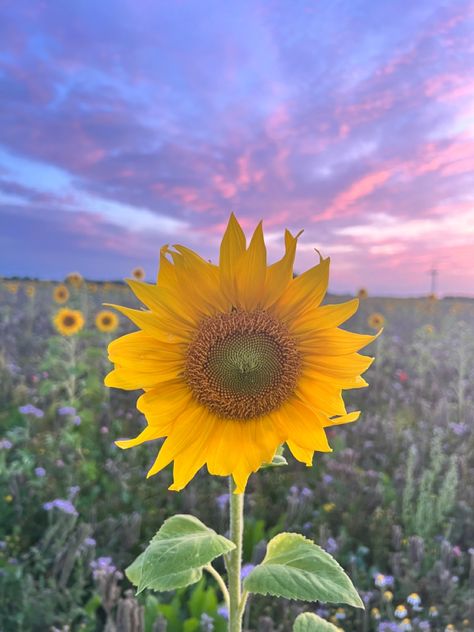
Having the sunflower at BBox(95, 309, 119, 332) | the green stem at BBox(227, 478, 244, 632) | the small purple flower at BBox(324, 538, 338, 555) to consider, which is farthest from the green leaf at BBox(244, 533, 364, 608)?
the sunflower at BBox(95, 309, 119, 332)

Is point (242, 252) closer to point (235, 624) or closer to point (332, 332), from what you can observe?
point (332, 332)

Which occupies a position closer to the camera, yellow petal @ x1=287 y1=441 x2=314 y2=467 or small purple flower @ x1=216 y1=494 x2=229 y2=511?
yellow petal @ x1=287 y1=441 x2=314 y2=467

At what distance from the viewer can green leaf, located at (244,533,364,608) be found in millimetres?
1273

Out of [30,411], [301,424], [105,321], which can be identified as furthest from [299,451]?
[105,321]

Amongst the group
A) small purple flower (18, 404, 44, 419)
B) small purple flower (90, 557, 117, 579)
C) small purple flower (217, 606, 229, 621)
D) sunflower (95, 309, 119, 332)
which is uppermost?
sunflower (95, 309, 119, 332)

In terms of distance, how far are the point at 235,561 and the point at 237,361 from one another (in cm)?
54

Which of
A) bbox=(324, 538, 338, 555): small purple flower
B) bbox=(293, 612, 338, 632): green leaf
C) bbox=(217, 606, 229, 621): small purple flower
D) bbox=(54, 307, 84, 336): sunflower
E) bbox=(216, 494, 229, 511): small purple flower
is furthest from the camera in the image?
→ bbox=(54, 307, 84, 336): sunflower

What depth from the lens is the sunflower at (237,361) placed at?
137 centimetres

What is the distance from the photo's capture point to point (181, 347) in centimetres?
148

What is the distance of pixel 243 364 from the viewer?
145 cm

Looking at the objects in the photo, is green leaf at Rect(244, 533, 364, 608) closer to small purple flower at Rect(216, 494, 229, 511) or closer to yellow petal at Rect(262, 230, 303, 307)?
yellow petal at Rect(262, 230, 303, 307)

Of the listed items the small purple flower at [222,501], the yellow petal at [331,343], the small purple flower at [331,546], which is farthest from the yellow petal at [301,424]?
the small purple flower at [222,501]

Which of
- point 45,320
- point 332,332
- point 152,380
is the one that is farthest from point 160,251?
point 45,320

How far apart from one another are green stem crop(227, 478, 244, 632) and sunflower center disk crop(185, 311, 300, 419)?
22cm
